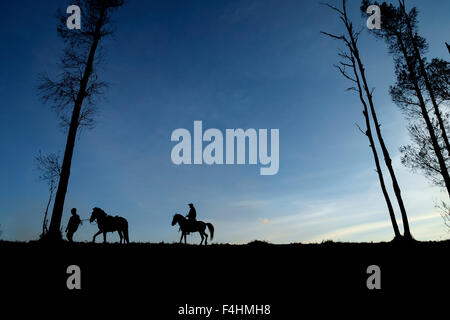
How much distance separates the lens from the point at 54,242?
1107cm

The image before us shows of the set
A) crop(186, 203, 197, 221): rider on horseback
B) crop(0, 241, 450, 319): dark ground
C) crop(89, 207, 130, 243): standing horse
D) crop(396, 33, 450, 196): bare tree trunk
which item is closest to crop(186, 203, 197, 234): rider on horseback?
crop(186, 203, 197, 221): rider on horseback

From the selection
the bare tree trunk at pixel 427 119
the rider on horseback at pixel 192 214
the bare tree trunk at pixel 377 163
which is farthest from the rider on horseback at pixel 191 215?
the bare tree trunk at pixel 427 119

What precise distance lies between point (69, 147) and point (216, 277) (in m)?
10.1

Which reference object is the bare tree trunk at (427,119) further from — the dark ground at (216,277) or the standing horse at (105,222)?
the standing horse at (105,222)

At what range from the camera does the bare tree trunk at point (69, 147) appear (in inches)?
474

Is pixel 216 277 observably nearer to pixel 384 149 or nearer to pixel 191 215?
pixel 191 215

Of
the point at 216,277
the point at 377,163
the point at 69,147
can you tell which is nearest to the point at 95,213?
the point at 69,147

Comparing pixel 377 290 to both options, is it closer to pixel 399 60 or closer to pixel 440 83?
pixel 440 83

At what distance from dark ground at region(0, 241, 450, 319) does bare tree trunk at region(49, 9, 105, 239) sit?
136 centimetres

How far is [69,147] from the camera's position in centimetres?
1330

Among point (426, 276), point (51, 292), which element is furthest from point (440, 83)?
point (51, 292)

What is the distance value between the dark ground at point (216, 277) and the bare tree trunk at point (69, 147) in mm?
1359

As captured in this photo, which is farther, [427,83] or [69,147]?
[427,83]
